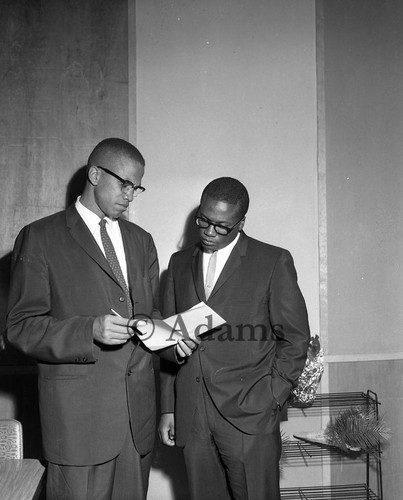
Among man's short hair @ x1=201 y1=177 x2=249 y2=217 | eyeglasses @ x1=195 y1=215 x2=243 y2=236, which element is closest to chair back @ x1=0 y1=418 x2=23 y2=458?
eyeglasses @ x1=195 y1=215 x2=243 y2=236

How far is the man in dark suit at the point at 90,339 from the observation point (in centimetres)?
226

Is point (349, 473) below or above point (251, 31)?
below

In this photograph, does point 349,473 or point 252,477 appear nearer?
point 252,477

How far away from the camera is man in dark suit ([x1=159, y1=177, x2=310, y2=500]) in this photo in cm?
249

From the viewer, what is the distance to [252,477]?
2.49m

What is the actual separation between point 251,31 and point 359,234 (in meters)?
1.41

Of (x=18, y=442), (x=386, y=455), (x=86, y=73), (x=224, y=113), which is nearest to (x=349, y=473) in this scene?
(x=386, y=455)

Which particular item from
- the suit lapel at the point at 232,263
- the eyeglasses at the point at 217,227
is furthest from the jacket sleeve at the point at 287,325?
the eyeglasses at the point at 217,227

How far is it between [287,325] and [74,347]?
3.08ft

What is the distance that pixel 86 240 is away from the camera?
2412mm

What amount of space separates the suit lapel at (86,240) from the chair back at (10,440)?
2.49ft

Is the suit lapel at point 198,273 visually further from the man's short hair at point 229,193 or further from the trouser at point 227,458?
the trouser at point 227,458

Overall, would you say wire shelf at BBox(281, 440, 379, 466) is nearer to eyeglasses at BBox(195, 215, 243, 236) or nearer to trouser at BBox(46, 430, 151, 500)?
trouser at BBox(46, 430, 151, 500)

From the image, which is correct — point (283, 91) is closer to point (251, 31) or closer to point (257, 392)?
point (251, 31)
